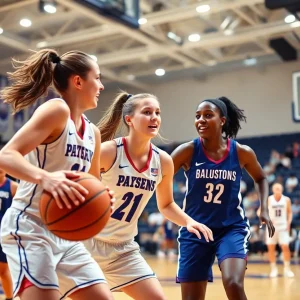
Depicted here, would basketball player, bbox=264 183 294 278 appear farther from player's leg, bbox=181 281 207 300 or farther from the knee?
the knee

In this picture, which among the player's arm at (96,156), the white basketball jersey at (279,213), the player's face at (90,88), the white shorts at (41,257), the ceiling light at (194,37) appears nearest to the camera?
the white shorts at (41,257)

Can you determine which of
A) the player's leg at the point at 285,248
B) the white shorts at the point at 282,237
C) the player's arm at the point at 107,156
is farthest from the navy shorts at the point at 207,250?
the white shorts at the point at 282,237

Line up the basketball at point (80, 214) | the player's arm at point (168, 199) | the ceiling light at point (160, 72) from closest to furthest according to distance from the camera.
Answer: the basketball at point (80, 214), the player's arm at point (168, 199), the ceiling light at point (160, 72)

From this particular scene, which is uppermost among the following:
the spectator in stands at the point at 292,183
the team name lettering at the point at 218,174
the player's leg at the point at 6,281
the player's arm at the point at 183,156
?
the spectator in stands at the point at 292,183

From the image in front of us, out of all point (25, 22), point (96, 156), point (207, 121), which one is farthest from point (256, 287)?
point (25, 22)

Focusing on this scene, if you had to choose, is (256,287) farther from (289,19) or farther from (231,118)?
(289,19)

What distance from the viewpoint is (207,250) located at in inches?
159

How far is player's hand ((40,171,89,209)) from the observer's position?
7.46ft

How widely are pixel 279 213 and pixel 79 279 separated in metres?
8.41

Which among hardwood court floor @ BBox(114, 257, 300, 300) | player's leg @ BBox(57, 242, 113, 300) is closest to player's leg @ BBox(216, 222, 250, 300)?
player's leg @ BBox(57, 242, 113, 300)

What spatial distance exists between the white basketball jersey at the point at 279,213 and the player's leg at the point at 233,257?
256 inches

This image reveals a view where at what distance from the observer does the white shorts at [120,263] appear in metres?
3.30

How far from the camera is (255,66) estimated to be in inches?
743

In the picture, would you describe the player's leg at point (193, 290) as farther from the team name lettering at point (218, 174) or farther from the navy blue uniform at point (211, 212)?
the team name lettering at point (218, 174)
